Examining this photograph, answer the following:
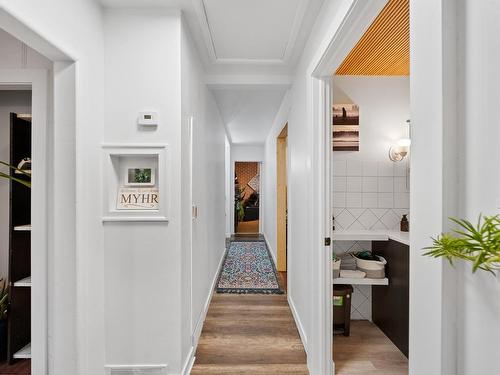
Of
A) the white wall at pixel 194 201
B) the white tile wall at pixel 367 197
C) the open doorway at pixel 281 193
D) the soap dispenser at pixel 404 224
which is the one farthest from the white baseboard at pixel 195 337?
the soap dispenser at pixel 404 224

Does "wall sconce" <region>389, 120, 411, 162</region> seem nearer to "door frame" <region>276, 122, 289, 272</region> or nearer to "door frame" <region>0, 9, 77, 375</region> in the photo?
"door frame" <region>276, 122, 289, 272</region>

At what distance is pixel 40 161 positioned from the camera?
165 centimetres

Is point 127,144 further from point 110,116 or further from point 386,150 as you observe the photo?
point 386,150

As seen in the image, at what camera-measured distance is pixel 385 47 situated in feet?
6.99

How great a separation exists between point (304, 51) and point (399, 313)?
7.53ft

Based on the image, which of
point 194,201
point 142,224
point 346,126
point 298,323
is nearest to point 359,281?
point 298,323

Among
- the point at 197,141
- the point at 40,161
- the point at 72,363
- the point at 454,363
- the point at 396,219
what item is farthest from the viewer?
the point at 396,219

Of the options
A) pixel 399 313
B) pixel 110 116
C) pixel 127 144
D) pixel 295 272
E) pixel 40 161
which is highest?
pixel 110 116

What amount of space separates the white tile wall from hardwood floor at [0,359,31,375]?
8.60 feet

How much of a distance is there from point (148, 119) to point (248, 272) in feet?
9.82

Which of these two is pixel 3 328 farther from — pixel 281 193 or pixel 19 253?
Answer: pixel 281 193

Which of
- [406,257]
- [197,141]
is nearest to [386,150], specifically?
[406,257]

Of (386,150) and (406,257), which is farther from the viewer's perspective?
(386,150)

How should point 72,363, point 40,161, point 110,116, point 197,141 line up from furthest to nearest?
1. point 197,141
2. point 110,116
3. point 40,161
4. point 72,363
